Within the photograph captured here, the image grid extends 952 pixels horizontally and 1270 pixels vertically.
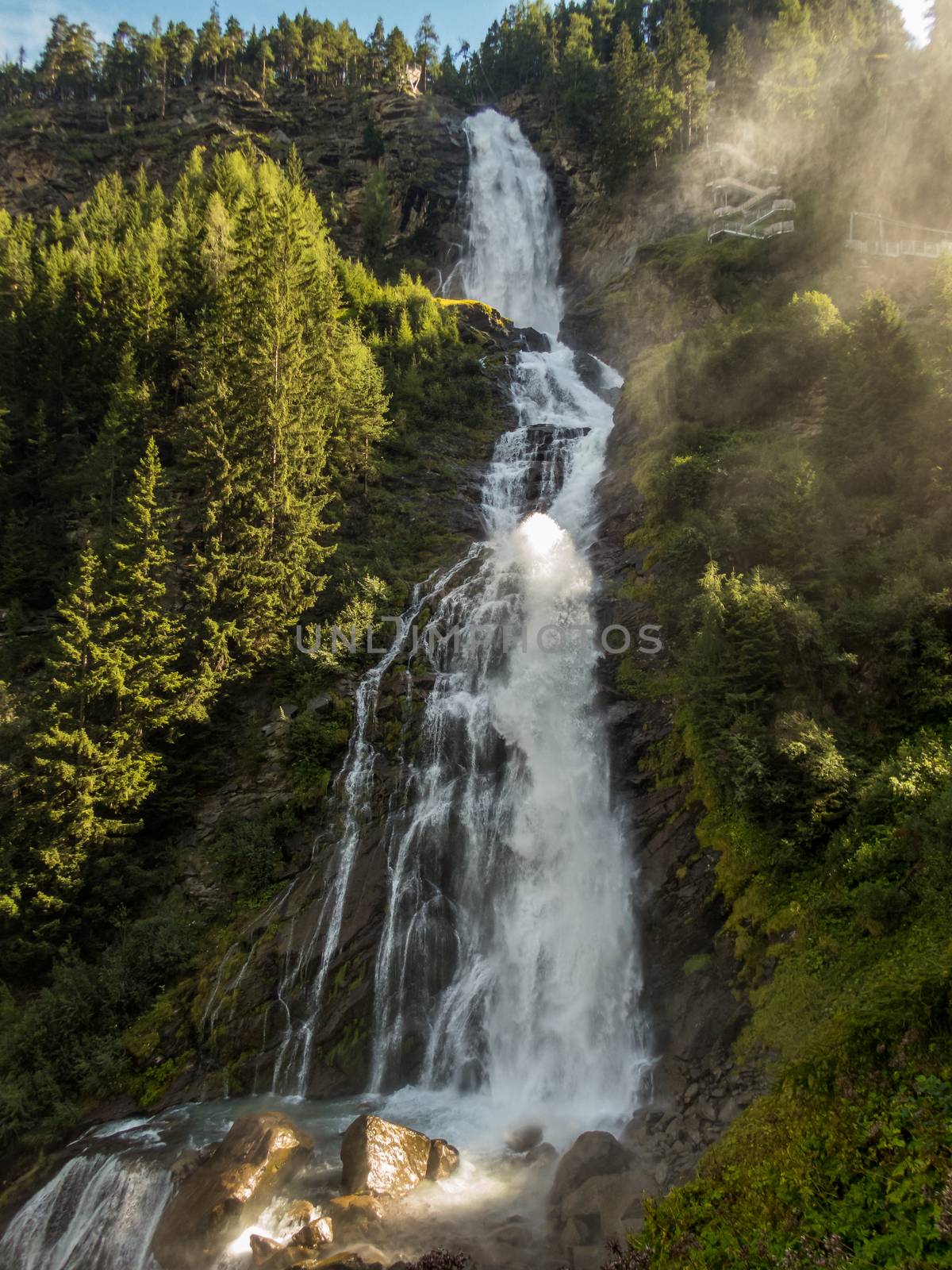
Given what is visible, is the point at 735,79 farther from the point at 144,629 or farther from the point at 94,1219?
the point at 94,1219

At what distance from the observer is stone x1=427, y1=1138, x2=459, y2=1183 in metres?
11.6

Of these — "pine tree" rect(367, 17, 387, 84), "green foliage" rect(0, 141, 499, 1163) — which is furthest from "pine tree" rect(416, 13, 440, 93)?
"green foliage" rect(0, 141, 499, 1163)

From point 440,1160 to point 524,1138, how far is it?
1.58 m

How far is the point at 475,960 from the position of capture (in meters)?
16.0

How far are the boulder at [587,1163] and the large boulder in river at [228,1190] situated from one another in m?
4.37

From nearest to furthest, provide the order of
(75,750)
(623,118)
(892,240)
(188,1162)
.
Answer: (188,1162) < (75,750) < (892,240) < (623,118)

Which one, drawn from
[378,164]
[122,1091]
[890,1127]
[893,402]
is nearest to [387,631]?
[122,1091]

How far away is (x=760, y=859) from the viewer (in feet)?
42.2

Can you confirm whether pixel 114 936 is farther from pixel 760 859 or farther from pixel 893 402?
pixel 893 402

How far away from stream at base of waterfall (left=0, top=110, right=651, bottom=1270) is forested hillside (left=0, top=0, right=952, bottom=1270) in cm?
126

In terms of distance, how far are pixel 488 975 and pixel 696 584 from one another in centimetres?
1093

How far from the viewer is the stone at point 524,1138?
12312 millimetres

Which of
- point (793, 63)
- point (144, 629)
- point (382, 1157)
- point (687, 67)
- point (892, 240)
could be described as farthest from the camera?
point (687, 67)

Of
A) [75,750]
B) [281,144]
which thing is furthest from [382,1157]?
[281,144]
